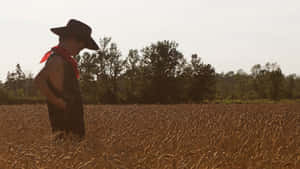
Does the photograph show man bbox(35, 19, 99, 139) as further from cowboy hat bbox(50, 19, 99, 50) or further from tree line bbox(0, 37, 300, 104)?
tree line bbox(0, 37, 300, 104)

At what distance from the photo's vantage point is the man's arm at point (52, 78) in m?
4.32

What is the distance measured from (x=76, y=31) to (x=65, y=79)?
28.9 inches

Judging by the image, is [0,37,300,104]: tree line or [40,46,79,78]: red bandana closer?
[40,46,79,78]: red bandana

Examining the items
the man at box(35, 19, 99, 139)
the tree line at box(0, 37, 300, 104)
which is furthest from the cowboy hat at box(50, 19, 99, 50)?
the tree line at box(0, 37, 300, 104)

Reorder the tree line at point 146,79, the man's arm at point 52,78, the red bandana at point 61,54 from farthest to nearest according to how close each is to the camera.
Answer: the tree line at point 146,79 → the red bandana at point 61,54 → the man's arm at point 52,78

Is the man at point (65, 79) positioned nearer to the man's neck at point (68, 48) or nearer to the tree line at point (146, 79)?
the man's neck at point (68, 48)

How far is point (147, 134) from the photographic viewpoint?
16.9 feet

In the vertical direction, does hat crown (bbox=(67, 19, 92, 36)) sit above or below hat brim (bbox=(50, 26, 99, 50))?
above

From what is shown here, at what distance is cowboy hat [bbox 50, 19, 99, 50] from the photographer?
15.0 ft

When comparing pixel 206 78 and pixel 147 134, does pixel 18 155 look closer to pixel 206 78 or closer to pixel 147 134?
pixel 147 134

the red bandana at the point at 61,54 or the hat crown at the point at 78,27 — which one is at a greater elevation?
the hat crown at the point at 78,27

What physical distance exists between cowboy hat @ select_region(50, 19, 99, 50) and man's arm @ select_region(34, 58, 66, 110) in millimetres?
→ 443

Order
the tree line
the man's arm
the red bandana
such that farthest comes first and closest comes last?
the tree line
the red bandana
the man's arm

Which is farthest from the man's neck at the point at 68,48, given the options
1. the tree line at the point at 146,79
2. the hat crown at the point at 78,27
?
the tree line at the point at 146,79
